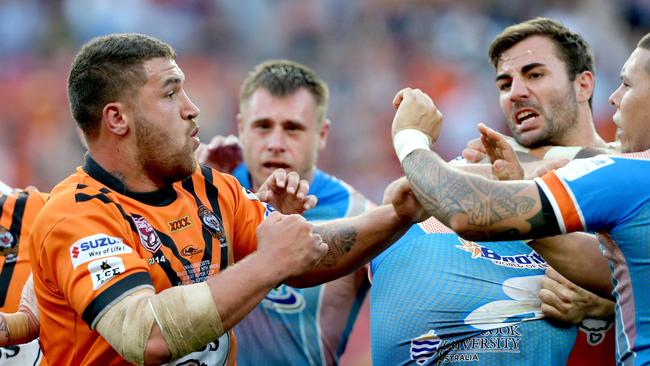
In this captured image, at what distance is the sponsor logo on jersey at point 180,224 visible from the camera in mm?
3563

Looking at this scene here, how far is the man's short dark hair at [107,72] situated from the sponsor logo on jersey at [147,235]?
0.48m

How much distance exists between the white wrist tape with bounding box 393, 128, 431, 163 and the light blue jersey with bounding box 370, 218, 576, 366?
878mm

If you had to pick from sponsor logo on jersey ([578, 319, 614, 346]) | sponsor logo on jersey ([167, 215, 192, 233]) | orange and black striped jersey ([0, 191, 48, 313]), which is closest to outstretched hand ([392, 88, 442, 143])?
sponsor logo on jersey ([167, 215, 192, 233])

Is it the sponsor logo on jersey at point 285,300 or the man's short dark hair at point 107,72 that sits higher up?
the man's short dark hair at point 107,72

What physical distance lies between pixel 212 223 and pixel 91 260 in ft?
2.05

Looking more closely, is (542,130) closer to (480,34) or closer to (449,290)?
(449,290)

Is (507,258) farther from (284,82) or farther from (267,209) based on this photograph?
(284,82)

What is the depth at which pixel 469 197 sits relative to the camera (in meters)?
3.29

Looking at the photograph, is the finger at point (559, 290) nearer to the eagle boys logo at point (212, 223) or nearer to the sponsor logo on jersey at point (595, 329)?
the sponsor logo on jersey at point (595, 329)

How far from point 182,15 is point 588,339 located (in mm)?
8795

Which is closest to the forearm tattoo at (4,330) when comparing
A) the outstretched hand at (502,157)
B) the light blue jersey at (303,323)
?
the light blue jersey at (303,323)

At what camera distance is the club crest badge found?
4355 millimetres

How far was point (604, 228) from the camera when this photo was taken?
3.30m

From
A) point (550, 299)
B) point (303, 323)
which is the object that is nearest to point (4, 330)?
point (303, 323)
